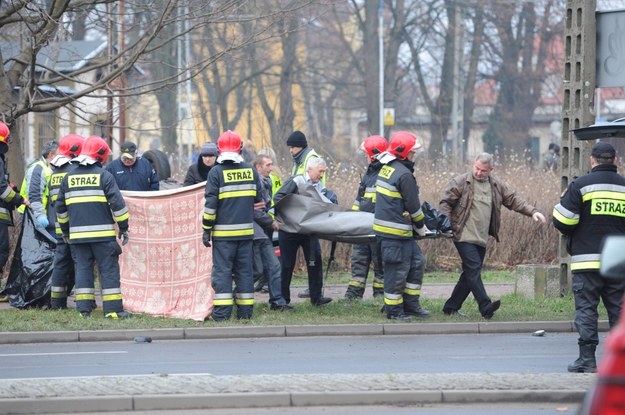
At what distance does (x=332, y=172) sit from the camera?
21.6 m

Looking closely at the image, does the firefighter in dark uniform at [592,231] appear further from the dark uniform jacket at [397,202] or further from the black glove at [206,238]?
the black glove at [206,238]

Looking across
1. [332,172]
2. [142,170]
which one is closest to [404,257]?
[142,170]

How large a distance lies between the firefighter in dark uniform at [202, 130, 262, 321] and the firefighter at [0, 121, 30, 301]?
2.57m

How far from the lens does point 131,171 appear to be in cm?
1466

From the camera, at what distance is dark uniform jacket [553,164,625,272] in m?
9.67

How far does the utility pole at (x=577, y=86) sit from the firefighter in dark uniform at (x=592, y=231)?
457 centimetres

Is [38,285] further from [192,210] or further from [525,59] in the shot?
[525,59]

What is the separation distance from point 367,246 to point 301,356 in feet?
14.0

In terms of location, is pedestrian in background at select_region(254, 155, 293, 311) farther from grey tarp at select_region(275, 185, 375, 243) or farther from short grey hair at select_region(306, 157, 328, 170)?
short grey hair at select_region(306, 157, 328, 170)

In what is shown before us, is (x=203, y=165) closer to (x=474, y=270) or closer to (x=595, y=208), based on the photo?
(x=474, y=270)

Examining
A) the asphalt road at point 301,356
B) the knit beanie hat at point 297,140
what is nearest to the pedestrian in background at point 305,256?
the knit beanie hat at point 297,140

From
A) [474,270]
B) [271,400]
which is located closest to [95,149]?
[474,270]

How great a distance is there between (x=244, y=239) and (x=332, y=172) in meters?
9.07

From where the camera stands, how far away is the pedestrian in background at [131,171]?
47.8 feet
